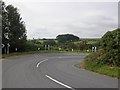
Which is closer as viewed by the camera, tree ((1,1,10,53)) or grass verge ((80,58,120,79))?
grass verge ((80,58,120,79))

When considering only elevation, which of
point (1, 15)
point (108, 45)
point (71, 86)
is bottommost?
point (71, 86)

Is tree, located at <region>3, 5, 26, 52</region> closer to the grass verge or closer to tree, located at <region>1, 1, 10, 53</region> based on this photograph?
tree, located at <region>1, 1, 10, 53</region>

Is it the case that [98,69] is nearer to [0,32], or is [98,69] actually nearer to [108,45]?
[108,45]

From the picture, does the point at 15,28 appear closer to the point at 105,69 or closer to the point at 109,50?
the point at 109,50

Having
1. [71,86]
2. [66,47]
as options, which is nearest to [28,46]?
→ [66,47]

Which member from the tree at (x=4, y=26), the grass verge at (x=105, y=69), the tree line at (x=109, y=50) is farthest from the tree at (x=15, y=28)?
the grass verge at (x=105, y=69)

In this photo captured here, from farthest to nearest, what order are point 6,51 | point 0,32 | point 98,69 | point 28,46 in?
point 28,46 < point 6,51 < point 0,32 < point 98,69

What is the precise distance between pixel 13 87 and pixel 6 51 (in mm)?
40468

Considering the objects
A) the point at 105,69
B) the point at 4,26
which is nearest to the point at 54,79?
the point at 105,69

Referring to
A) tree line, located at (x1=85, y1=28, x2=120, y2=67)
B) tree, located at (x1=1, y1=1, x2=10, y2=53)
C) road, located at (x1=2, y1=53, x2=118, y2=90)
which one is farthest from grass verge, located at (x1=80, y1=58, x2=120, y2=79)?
tree, located at (x1=1, y1=1, x2=10, y2=53)

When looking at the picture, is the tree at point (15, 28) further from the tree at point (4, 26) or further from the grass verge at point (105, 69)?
the grass verge at point (105, 69)

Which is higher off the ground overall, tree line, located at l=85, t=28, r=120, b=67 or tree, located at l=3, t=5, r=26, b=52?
A: tree, located at l=3, t=5, r=26, b=52

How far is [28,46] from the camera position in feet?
204

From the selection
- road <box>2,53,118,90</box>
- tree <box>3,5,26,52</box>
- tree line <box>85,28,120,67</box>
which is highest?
tree <box>3,5,26,52</box>
